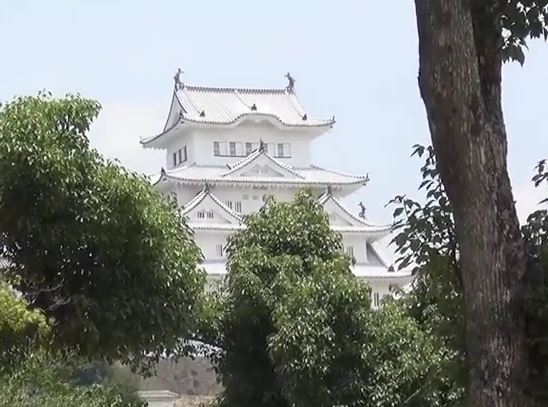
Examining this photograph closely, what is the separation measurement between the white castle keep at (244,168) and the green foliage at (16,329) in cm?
1615

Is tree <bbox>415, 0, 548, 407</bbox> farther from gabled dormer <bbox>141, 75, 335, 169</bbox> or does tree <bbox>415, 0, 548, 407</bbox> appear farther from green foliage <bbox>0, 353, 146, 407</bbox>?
gabled dormer <bbox>141, 75, 335, 169</bbox>

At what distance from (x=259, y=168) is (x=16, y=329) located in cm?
1956

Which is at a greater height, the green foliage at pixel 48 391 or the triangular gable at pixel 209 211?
the triangular gable at pixel 209 211

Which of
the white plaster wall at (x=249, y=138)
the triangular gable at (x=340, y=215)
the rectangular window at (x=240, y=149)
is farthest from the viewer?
the rectangular window at (x=240, y=149)

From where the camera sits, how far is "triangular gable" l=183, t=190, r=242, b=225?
82.1ft

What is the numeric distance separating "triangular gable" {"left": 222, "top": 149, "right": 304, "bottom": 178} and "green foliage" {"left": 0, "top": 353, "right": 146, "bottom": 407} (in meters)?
14.0

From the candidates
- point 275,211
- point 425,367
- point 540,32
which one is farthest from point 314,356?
point 540,32

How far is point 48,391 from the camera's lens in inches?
445

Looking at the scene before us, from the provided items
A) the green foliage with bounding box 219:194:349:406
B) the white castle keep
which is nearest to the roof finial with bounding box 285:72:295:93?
the white castle keep

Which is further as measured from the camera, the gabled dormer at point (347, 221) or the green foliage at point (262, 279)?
the gabled dormer at point (347, 221)

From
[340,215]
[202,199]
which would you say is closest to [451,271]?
[202,199]

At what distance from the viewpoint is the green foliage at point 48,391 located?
1058 cm

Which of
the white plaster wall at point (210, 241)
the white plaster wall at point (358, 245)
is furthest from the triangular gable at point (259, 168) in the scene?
the white plaster wall at point (358, 245)

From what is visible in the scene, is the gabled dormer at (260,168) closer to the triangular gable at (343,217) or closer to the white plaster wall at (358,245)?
the triangular gable at (343,217)
